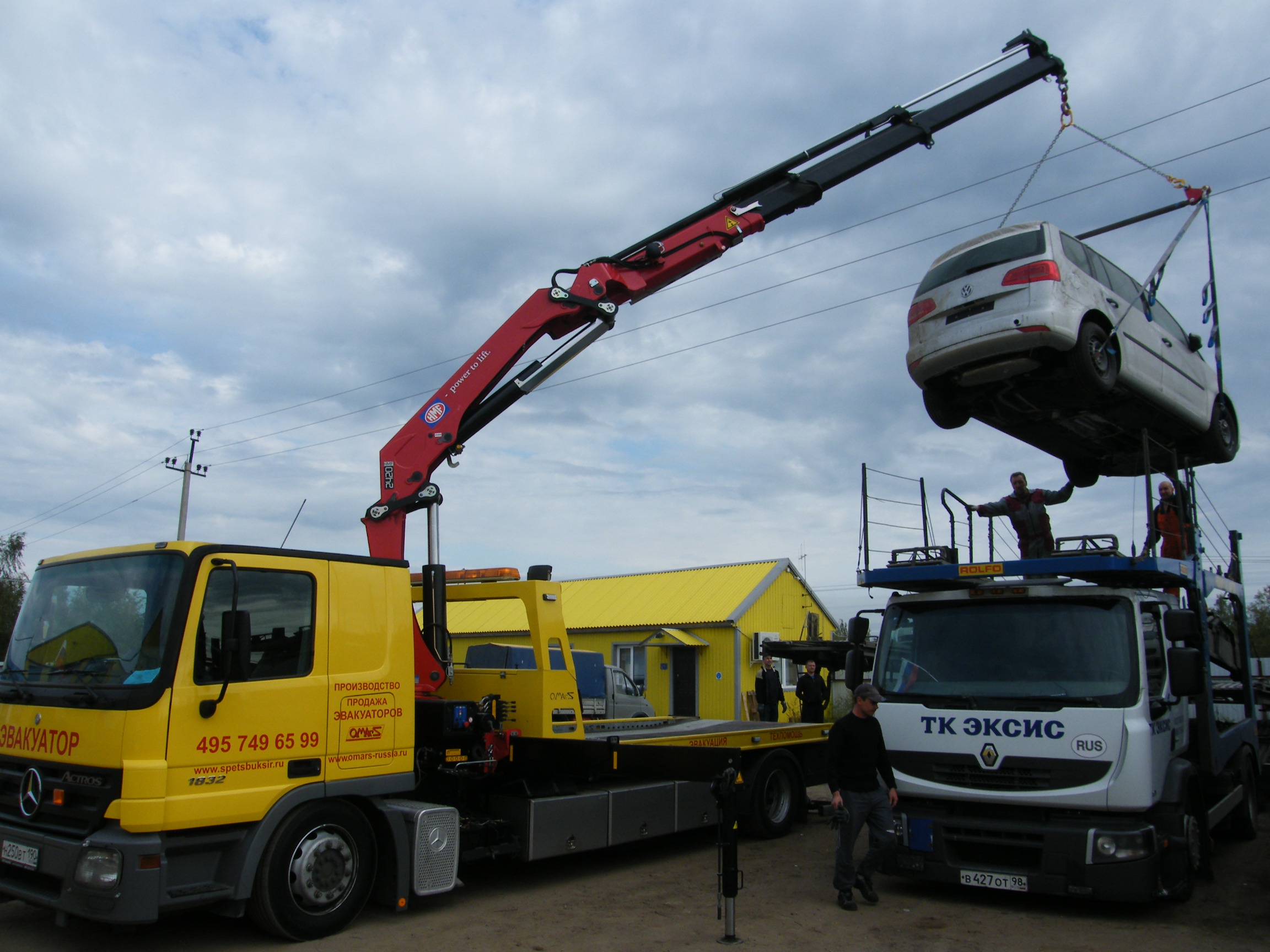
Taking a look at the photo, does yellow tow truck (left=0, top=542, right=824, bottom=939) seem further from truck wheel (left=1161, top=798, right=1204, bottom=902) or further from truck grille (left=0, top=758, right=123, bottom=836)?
truck wheel (left=1161, top=798, right=1204, bottom=902)

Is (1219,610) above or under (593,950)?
above

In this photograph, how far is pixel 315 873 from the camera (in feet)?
19.5

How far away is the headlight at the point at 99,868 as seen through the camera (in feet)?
16.8

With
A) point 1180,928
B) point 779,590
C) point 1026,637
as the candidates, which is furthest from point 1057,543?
point 779,590

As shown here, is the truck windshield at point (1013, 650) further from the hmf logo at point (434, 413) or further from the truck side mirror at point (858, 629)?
the hmf logo at point (434, 413)

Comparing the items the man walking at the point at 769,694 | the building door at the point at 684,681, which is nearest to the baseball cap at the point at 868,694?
the man walking at the point at 769,694

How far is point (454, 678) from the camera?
323 inches

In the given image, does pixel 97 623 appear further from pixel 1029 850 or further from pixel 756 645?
pixel 756 645

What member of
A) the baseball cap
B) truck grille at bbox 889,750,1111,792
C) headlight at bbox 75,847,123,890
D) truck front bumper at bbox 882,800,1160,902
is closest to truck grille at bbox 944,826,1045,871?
truck front bumper at bbox 882,800,1160,902

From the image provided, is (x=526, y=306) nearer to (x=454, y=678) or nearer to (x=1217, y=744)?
(x=454, y=678)

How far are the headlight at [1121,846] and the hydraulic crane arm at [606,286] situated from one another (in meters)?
Result: 4.96

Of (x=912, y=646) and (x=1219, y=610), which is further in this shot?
(x=1219, y=610)

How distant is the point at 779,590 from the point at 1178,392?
58.4 ft

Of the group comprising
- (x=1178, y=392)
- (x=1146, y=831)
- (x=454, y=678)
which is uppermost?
(x=1178, y=392)
